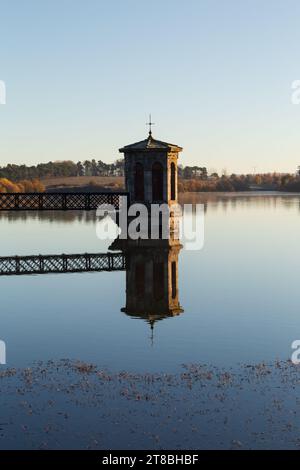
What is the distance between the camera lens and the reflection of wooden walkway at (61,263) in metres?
38.4

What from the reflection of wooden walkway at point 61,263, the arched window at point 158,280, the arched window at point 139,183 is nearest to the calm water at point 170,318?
the arched window at point 158,280

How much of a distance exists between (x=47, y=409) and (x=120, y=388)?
222cm

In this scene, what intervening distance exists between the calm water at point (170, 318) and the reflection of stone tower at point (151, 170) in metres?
14.8

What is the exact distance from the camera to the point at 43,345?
814 inches

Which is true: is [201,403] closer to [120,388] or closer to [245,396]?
[245,396]

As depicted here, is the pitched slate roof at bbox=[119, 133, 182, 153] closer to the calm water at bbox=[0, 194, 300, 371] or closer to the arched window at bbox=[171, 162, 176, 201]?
the arched window at bbox=[171, 162, 176, 201]

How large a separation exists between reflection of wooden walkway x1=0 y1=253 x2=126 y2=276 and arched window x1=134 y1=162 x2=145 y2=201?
13063mm

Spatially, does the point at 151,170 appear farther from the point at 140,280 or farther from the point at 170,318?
the point at 170,318

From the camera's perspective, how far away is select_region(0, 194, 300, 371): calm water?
1950cm

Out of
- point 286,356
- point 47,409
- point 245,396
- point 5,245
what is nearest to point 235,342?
point 286,356

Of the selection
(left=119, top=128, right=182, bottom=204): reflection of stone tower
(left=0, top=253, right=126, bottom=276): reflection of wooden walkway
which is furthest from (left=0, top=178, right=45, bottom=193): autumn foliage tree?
(left=0, top=253, right=126, bottom=276): reflection of wooden walkway

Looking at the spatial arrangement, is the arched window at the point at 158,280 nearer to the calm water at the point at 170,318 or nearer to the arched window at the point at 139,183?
the calm water at the point at 170,318

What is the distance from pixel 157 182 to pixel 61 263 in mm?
18381

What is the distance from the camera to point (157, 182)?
56438 millimetres
